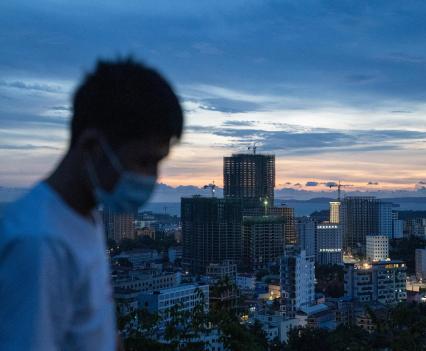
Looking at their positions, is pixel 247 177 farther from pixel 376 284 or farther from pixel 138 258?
pixel 376 284

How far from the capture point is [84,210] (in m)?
0.71

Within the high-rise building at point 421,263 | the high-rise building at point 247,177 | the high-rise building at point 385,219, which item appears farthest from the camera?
the high-rise building at point 247,177

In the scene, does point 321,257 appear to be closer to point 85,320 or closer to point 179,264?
point 179,264

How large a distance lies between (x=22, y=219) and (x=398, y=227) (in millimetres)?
48125

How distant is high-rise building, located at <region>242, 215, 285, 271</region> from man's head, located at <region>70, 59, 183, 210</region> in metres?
30.0

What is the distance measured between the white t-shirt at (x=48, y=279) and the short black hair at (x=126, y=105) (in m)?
0.10

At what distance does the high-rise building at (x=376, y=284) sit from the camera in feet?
62.8

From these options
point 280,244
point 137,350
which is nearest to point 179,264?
point 280,244

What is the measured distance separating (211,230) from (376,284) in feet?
41.5

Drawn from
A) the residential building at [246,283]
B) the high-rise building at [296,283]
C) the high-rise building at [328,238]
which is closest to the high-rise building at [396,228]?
the high-rise building at [328,238]

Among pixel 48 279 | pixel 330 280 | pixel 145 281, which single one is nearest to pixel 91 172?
pixel 48 279

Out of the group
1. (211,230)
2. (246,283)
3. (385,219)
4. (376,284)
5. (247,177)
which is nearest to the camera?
(376,284)

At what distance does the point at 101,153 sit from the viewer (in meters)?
0.70

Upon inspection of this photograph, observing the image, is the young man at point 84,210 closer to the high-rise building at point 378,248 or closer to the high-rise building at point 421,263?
the high-rise building at point 421,263
